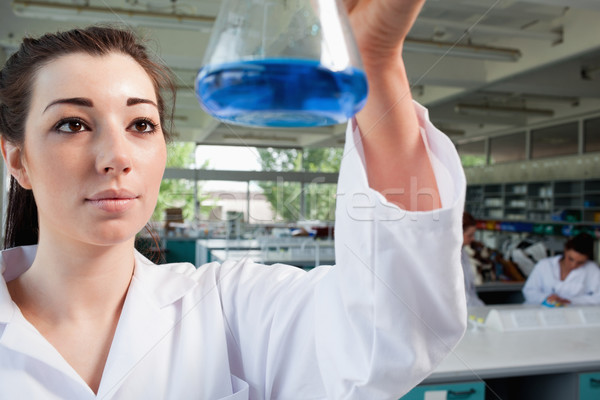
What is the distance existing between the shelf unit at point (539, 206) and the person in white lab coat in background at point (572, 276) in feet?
16.4

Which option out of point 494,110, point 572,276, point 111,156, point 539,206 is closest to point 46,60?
point 111,156

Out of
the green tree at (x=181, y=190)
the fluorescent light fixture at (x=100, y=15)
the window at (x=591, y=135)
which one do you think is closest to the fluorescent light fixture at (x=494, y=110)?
the window at (x=591, y=135)

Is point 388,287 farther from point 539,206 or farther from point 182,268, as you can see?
point 539,206

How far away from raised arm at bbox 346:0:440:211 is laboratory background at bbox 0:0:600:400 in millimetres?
101

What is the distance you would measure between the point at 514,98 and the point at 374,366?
10223mm

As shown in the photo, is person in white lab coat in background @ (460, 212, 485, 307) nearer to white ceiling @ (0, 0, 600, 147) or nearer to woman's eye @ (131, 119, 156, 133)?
white ceiling @ (0, 0, 600, 147)

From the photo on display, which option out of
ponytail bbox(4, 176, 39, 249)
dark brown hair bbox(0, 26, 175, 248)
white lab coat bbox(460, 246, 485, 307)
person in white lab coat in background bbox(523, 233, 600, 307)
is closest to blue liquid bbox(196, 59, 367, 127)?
dark brown hair bbox(0, 26, 175, 248)

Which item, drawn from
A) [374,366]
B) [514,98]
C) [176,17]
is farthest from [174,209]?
[374,366]

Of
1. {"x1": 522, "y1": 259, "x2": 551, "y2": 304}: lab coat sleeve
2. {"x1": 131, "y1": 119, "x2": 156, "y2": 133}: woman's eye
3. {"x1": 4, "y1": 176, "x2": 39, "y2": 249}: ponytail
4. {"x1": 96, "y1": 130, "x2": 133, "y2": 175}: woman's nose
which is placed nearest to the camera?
{"x1": 96, "y1": 130, "x2": 133, "y2": 175}: woman's nose

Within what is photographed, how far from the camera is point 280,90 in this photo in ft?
1.24

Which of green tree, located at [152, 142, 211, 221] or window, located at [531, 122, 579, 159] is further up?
window, located at [531, 122, 579, 159]

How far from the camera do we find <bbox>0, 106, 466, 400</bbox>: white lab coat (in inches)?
25.1

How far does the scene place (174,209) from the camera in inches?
403

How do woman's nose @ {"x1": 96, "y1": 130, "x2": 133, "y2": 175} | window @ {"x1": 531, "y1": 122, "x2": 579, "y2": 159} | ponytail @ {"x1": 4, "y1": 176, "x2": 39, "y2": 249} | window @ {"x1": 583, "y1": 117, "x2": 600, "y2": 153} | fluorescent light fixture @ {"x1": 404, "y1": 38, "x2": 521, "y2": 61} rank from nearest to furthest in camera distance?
woman's nose @ {"x1": 96, "y1": 130, "x2": 133, "y2": 175} → ponytail @ {"x1": 4, "y1": 176, "x2": 39, "y2": 249} → fluorescent light fixture @ {"x1": 404, "y1": 38, "x2": 521, "y2": 61} → window @ {"x1": 583, "y1": 117, "x2": 600, "y2": 153} → window @ {"x1": 531, "y1": 122, "x2": 579, "y2": 159}
